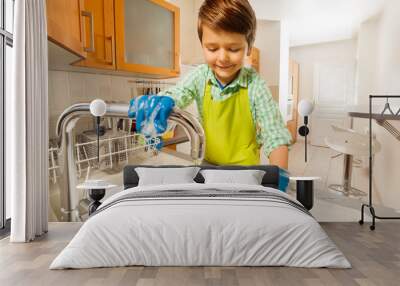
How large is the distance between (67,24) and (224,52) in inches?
48.4

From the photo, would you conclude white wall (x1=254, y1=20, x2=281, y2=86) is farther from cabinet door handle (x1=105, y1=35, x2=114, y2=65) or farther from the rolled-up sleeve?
cabinet door handle (x1=105, y1=35, x2=114, y2=65)

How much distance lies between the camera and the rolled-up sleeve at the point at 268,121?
3789 mm

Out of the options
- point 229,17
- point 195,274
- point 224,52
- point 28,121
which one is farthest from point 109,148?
point 195,274

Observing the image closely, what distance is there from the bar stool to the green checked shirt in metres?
0.38

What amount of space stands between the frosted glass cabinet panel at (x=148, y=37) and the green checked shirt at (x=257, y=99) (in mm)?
216

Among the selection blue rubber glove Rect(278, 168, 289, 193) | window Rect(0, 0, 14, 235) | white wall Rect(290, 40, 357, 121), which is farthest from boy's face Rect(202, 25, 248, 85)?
window Rect(0, 0, 14, 235)

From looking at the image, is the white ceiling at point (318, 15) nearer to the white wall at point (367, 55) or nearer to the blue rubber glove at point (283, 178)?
the white wall at point (367, 55)

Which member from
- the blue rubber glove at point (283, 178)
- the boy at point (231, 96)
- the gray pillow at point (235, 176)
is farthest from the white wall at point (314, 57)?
the gray pillow at point (235, 176)

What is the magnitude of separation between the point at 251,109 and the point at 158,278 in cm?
172

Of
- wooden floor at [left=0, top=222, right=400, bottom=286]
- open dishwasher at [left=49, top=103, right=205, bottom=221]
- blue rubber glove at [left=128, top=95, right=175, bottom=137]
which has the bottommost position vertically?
wooden floor at [left=0, top=222, right=400, bottom=286]

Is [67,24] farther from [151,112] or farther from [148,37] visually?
[151,112]

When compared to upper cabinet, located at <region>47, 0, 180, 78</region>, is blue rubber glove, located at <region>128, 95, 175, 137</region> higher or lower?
lower

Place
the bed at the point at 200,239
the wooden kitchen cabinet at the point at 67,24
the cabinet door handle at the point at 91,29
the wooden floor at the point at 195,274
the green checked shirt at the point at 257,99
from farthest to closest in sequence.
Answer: the green checked shirt at the point at 257,99
the cabinet door handle at the point at 91,29
the wooden kitchen cabinet at the point at 67,24
the bed at the point at 200,239
the wooden floor at the point at 195,274

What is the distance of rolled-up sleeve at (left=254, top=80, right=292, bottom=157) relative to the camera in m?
3.79
